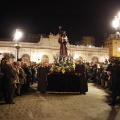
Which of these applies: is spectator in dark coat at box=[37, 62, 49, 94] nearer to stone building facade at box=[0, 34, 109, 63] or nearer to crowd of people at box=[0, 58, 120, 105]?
crowd of people at box=[0, 58, 120, 105]

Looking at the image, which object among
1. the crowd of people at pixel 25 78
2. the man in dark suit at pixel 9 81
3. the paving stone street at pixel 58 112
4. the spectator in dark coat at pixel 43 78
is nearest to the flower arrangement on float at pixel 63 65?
the crowd of people at pixel 25 78

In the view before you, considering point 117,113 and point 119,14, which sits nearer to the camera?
point 117,113

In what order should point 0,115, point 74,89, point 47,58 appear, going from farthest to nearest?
point 47,58 → point 74,89 → point 0,115

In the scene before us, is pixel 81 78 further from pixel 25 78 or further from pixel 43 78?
pixel 25 78

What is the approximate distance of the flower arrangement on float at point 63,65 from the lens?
14078 mm

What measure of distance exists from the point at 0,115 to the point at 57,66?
7053 millimetres

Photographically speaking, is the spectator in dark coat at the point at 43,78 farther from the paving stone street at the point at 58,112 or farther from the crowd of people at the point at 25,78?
the paving stone street at the point at 58,112

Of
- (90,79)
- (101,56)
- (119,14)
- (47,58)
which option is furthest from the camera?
(101,56)

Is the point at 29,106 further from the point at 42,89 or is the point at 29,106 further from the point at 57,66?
the point at 57,66

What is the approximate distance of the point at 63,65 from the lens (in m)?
14.3

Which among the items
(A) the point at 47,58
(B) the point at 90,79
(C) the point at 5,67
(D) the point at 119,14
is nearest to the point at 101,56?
(A) the point at 47,58

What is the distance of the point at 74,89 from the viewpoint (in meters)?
13.6

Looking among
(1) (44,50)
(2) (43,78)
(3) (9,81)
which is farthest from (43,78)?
(1) (44,50)

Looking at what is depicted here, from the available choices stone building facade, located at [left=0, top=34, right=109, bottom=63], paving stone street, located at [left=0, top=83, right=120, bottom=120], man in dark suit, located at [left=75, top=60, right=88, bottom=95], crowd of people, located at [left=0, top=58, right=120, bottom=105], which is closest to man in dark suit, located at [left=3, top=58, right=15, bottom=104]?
crowd of people, located at [left=0, top=58, right=120, bottom=105]
